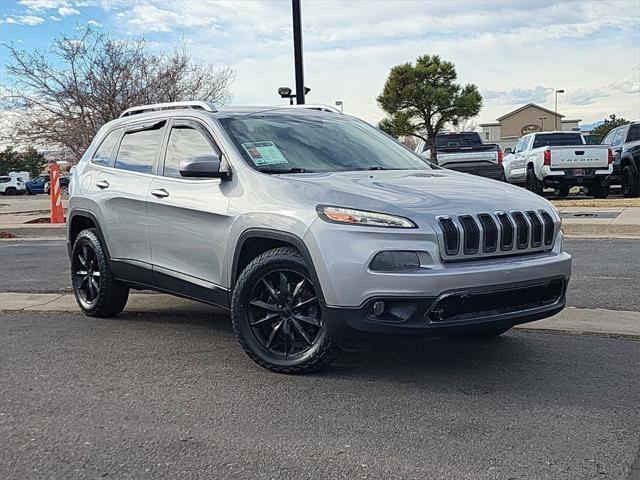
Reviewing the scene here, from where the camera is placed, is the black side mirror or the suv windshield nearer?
the black side mirror

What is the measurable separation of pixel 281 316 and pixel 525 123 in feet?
263

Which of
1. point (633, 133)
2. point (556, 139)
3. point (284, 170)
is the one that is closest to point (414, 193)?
point (284, 170)

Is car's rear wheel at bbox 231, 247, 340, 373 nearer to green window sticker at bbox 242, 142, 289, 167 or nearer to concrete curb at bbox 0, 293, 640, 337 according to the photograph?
green window sticker at bbox 242, 142, 289, 167

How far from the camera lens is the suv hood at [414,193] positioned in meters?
4.32

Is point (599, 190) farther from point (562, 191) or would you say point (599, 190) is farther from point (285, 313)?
point (285, 313)

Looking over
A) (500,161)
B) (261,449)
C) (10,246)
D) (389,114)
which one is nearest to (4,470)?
(261,449)

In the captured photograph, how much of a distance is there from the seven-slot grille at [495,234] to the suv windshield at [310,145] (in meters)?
1.21

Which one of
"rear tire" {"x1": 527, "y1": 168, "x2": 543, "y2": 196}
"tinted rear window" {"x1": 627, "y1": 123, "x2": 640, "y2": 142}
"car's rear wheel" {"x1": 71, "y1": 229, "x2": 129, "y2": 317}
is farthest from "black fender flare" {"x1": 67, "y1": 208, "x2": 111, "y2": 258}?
"tinted rear window" {"x1": 627, "y1": 123, "x2": 640, "y2": 142}

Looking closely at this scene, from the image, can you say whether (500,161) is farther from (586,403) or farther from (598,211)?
(586,403)

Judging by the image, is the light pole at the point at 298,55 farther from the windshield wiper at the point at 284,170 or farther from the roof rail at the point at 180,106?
the windshield wiper at the point at 284,170

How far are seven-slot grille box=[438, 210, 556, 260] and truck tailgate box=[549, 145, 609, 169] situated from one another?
12.8 metres

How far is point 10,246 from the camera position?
42.7 ft

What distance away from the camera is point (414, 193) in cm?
452

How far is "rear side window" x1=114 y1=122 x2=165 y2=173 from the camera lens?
19.7ft
